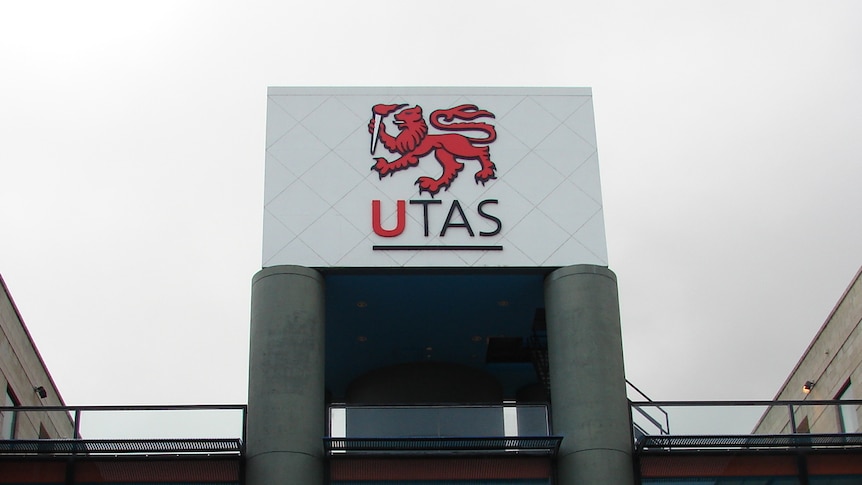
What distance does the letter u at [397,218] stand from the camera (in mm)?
27391

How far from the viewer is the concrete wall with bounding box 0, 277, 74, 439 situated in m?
31.6

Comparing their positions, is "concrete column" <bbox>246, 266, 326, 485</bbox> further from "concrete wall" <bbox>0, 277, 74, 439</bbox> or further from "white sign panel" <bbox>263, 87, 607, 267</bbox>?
"concrete wall" <bbox>0, 277, 74, 439</bbox>

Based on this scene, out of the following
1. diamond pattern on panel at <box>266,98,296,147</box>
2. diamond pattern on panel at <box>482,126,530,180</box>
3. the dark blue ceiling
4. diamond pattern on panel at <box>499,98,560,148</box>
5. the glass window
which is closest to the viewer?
the glass window

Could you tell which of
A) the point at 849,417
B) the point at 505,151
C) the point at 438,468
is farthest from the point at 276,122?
the point at 849,417

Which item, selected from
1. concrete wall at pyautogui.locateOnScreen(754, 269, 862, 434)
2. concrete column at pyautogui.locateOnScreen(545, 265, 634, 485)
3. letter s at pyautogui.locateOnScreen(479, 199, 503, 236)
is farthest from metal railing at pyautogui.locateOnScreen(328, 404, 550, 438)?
concrete wall at pyautogui.locateOnScreen(754, 269, 862, 434)

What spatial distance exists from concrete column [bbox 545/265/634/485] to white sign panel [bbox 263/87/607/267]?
785 mm

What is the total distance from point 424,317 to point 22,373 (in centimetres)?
1236

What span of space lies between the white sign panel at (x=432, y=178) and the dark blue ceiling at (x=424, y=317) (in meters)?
0.66

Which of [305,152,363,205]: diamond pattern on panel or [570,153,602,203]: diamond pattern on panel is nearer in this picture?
[305,152,363,205]: diamond pattern on panel

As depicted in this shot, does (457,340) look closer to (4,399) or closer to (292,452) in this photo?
(292,452)

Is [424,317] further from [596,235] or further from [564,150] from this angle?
[564,150]

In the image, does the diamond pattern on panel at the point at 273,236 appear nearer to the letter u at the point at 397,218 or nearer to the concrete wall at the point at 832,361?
the letter u at the point at 397,218

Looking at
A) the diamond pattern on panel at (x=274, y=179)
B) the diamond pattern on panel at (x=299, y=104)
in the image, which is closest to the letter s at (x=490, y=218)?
the diamond pattern on panel at (x=274, y=179)

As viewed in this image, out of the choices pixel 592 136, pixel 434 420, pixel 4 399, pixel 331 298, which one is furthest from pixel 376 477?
pixel 4 399
